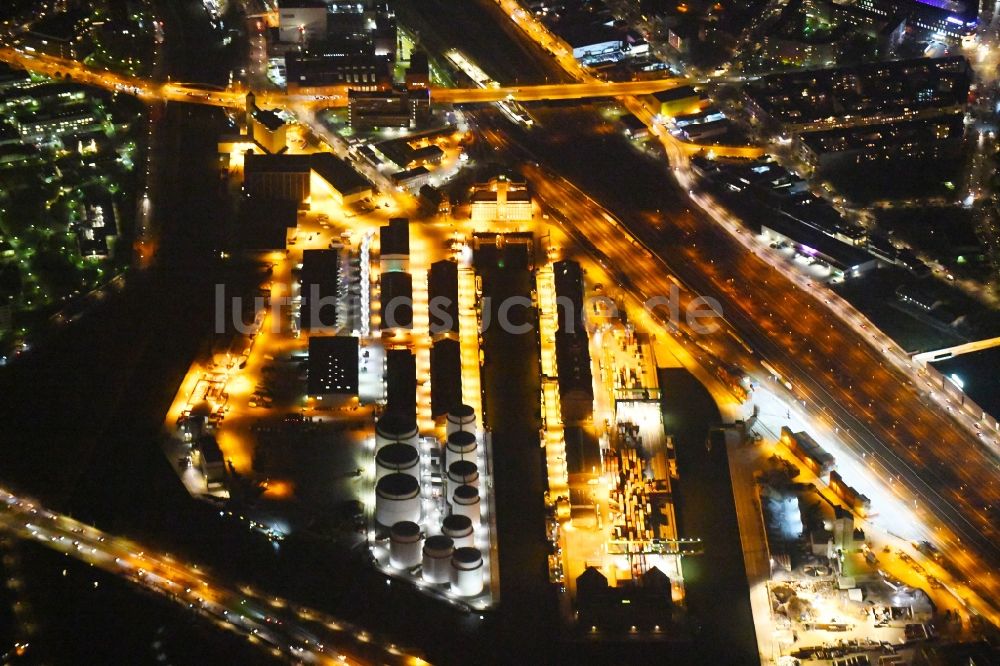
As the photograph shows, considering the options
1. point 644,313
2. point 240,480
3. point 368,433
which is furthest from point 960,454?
point 240,480

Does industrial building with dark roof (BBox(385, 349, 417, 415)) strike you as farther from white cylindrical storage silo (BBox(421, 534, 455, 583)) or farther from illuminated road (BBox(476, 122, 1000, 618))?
illuminated road (BBox(476, 122, 1000, 618))

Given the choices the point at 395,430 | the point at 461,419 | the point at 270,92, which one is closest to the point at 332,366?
the point at 395,430

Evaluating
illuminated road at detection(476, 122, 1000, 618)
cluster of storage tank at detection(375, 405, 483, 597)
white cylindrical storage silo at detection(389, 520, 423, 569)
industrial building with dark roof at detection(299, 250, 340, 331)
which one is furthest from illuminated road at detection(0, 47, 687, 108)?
white cylindrical storage silo at detection(389, 520, 423, 569)

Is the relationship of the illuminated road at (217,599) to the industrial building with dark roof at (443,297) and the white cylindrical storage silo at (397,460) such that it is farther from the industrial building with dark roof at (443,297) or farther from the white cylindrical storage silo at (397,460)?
the industrial building with dark roof at (443,297)

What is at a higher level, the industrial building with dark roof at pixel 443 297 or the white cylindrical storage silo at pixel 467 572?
the industrial building with dark roof at pixel 443 297

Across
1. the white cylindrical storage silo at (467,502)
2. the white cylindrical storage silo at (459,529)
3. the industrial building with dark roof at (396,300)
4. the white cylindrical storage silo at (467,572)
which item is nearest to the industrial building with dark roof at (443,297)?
the industrial building with dark roof at (396,300)
